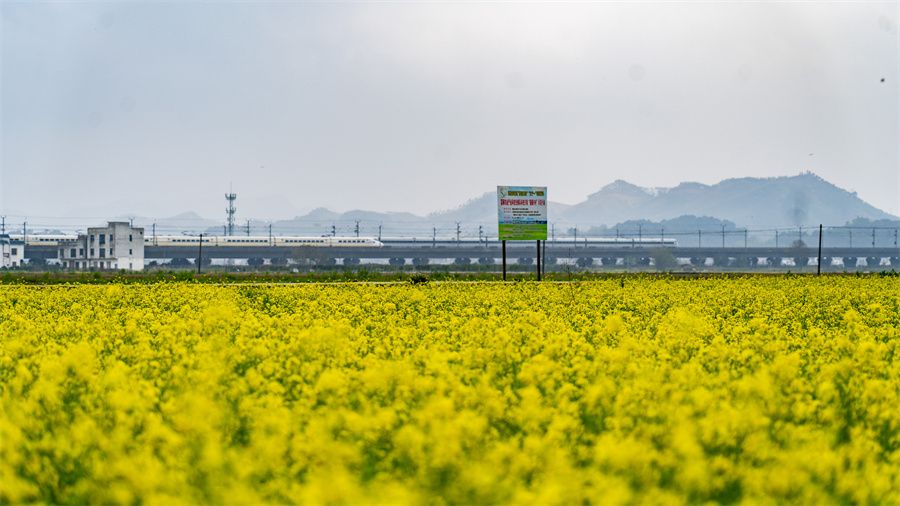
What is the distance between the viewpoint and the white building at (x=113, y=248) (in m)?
117

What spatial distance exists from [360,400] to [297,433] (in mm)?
1592

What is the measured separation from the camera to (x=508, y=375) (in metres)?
11.9

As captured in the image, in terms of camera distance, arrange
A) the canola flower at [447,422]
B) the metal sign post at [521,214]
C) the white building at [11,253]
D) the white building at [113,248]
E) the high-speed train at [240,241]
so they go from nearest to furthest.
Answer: the canola flower at [447,422]
the metal sign post at [521,214]
the white building at [113,248]
the white building at [11,253]
the high-speed train at [240,241]

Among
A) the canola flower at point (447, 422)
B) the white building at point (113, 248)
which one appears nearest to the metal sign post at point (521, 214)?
the canola flower at point (447, 422)

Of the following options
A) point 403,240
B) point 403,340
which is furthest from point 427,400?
point 403,240

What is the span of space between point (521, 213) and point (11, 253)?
9497 centimetres

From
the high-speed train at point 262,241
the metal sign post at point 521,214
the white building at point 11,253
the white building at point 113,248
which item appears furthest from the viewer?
the high-speed train at point 262,241

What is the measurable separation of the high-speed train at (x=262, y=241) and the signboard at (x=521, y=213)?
9518 cm

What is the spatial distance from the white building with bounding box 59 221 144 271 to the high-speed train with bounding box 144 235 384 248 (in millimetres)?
22195

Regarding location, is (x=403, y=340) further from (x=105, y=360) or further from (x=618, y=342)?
(x=105, y=360)

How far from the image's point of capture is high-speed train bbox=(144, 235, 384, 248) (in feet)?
475

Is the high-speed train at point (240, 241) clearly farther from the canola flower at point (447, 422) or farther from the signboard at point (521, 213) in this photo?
the canola flower at point (447, 422)

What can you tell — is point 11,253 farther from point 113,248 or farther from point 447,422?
point 447,422

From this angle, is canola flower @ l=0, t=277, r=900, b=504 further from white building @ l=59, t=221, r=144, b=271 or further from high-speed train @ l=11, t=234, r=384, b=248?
high-speed train @ l=11, t=234, r=384, b=248
